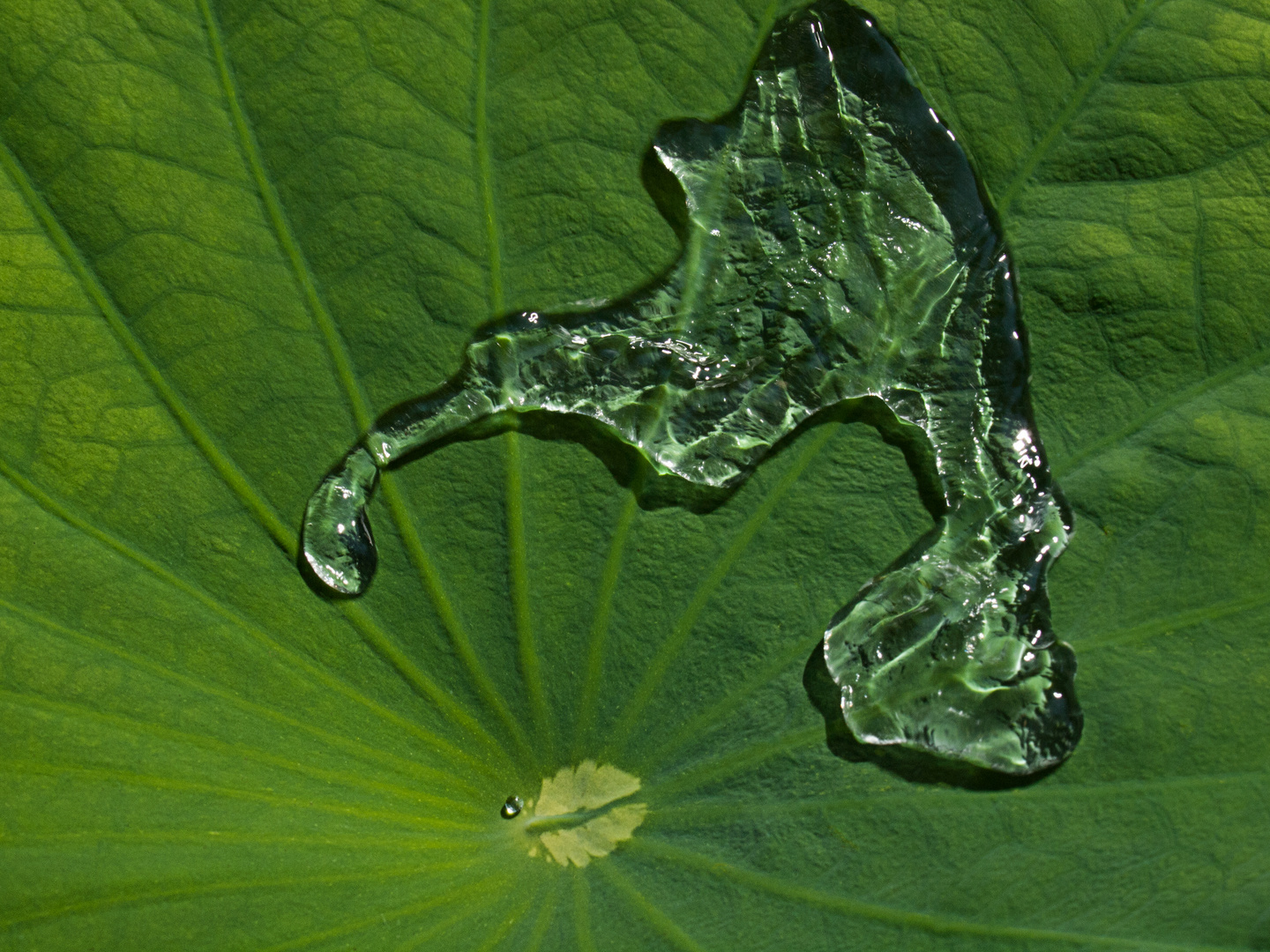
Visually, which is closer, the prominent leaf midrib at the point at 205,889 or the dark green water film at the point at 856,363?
the prominent leaf midrib at the point at 205,889

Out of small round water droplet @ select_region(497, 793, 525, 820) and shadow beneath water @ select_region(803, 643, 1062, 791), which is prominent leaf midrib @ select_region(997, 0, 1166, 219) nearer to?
shadow beneath water @ select_region(803, 643, 1062, 791)

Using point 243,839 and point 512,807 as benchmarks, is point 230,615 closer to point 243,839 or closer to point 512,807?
point 243,839

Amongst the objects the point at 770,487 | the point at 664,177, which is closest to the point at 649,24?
the point at 664,177

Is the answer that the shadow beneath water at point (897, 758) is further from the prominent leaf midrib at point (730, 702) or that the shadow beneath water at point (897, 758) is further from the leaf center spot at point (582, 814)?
the leaf center spot at point (582, 814)

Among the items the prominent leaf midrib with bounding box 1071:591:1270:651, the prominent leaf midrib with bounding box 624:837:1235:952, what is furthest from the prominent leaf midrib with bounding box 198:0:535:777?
the prominent leaf midrib with bounding box 1071:591:1270:651

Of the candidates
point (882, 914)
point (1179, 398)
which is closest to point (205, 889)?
point (882, 914)

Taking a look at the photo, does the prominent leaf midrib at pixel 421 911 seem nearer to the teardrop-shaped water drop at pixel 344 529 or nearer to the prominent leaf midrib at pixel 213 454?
the prominent leaf midrib at pixel 213 454

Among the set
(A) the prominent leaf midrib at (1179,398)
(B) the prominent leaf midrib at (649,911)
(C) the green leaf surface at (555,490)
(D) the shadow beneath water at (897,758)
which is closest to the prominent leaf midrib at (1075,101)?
(C) the green leaf surface at (555,490)

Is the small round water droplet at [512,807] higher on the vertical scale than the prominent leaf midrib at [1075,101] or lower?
lower

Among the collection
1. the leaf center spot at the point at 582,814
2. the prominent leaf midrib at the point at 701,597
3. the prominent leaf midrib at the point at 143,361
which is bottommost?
the leaf center spot at the point at 582,814
